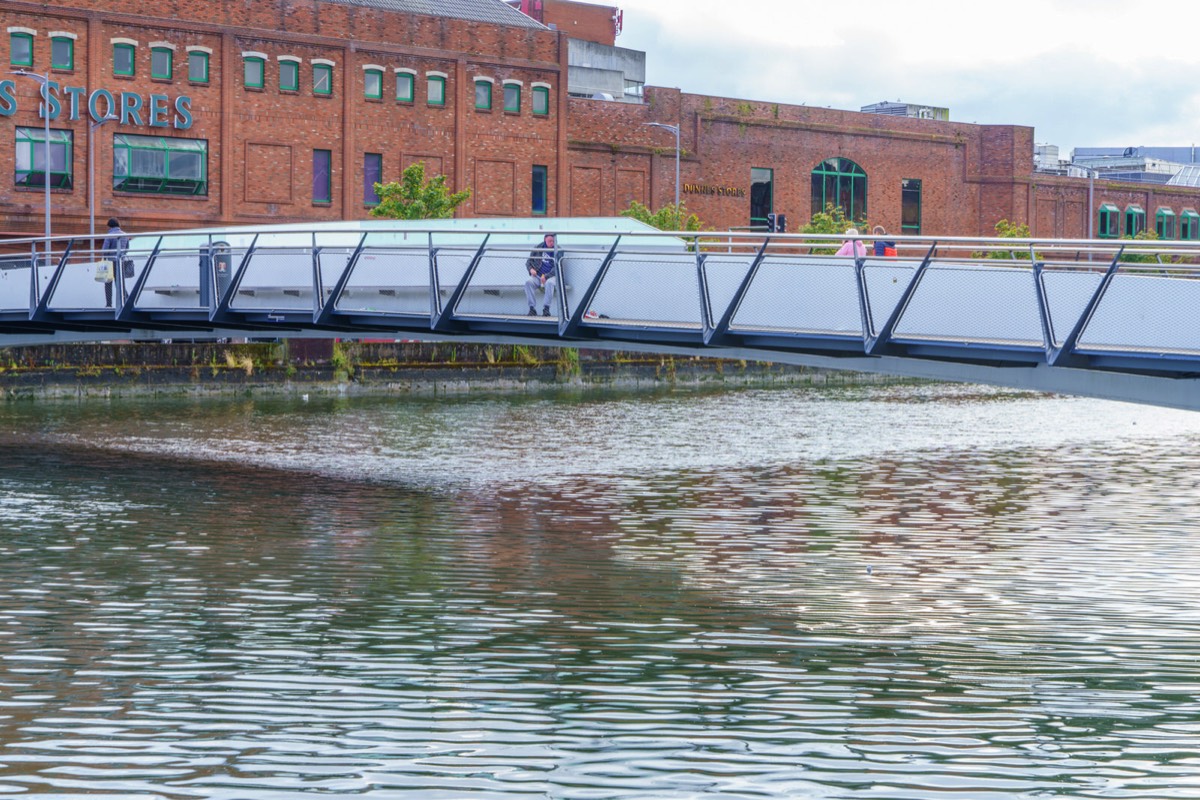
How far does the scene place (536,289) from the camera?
22.1 m

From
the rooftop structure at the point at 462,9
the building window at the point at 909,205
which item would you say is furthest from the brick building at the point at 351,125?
the building window at the point at 909,205

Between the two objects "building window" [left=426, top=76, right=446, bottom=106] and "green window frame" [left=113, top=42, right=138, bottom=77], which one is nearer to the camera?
"green window frame" [left=113, top=42, right=138, bottom=77]

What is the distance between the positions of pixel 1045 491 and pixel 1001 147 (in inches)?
2364

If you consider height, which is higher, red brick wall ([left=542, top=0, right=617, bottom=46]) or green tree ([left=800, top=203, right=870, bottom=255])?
red brick wall ([left=542, top=0, right=617, bottom=46])

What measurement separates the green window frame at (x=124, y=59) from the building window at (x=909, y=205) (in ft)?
122

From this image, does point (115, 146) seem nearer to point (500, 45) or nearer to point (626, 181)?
point (500, 45)

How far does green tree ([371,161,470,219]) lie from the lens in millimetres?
55000

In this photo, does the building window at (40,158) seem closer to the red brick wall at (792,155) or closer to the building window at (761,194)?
the red brick wall at (792,155)

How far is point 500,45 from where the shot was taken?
202 feet

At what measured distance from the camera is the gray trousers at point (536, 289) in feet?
71.8

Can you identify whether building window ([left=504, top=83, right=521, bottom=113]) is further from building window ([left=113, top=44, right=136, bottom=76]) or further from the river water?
the river water

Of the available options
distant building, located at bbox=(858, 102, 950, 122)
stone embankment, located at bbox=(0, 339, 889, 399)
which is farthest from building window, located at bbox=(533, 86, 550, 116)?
distant building, located at bbox=(858, 102, 950, 122)

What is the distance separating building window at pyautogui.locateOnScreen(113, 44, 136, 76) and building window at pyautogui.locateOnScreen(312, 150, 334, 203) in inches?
260

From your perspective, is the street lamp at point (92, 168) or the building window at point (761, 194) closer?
the street lamp at point (92, 168)
